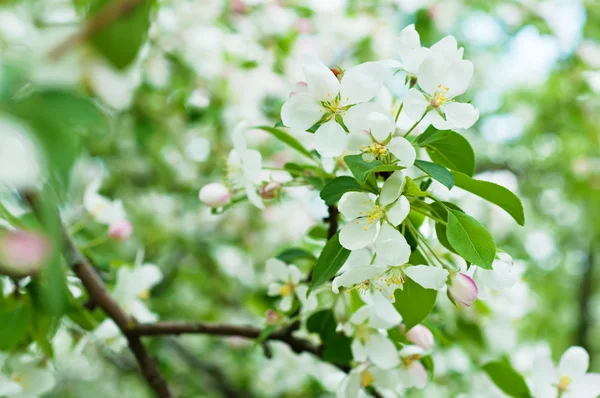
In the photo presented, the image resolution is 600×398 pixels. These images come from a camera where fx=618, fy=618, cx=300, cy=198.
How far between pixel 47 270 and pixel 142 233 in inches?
82.7

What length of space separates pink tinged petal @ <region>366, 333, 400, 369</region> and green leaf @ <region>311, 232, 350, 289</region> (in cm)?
22

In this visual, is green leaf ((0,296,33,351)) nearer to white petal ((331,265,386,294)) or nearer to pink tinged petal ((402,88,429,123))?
white petal ((331,265,386,294))

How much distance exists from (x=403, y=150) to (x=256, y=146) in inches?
68.7

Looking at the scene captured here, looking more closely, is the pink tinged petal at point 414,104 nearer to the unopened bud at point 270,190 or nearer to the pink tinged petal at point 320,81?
the pink tinged petal at point 320,81

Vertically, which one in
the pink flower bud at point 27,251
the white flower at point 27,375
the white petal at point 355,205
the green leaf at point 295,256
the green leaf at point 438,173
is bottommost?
the white flower at point 27,375

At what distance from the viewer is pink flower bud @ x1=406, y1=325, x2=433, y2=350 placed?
91 centimetres

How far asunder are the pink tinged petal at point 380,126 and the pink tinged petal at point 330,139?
1.9 inches

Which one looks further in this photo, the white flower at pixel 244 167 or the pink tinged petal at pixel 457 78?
the white flower at pixel 244 167

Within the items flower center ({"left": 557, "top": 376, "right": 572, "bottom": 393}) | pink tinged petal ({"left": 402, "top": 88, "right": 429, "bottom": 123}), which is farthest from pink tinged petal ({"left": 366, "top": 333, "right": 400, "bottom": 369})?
pink tinged petal ({"left": 402, "top": 88, "right": 429, "bottom": 123})

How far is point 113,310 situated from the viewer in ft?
3.52

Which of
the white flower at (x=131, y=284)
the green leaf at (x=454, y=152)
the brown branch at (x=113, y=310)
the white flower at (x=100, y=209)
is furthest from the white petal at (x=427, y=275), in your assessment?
the white flower at (x=100, y=209)

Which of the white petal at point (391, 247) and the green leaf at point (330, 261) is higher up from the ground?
the white petal at point (391, 247)

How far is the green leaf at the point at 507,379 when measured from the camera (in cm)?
106

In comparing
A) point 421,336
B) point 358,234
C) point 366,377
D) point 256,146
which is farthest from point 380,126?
point 256,146
